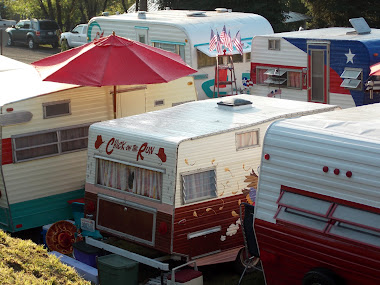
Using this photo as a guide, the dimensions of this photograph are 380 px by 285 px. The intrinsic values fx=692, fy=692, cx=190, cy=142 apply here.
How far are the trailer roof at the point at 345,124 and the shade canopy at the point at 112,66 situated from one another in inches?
154

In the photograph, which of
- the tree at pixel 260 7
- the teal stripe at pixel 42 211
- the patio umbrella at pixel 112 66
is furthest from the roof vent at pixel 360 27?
the tree at pixel 260 7

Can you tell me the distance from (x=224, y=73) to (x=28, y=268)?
40.9ft

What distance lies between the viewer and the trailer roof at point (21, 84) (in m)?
10.7

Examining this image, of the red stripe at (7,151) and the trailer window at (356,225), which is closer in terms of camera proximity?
the trailer window at (356,225)

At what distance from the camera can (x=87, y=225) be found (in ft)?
31.4

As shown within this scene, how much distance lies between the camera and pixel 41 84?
38.3 feet

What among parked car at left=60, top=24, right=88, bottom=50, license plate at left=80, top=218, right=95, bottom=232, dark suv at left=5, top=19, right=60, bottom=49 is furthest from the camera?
dark suv at left=5, top=19, right=60, bottom=49

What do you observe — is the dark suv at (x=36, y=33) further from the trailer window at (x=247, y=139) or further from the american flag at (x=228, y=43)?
the trailer window at (x=247, y=139)

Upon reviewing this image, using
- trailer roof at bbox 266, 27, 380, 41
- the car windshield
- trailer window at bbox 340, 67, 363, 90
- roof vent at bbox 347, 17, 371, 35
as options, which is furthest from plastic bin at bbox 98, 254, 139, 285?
the car windshield

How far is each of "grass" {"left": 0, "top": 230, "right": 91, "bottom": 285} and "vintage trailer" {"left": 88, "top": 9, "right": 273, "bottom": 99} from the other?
11570 millimetres

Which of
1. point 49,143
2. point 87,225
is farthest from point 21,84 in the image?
point 87,225

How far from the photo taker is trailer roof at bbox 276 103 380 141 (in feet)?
23.4

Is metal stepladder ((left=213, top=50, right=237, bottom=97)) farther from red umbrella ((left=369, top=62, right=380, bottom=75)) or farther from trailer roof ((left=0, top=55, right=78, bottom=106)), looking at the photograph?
trailer roof ((left=0, top=55, right=78, bottom=106))

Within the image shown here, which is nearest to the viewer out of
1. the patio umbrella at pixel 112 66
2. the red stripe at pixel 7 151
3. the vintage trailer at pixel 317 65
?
the red stripe at pixel 7 151
